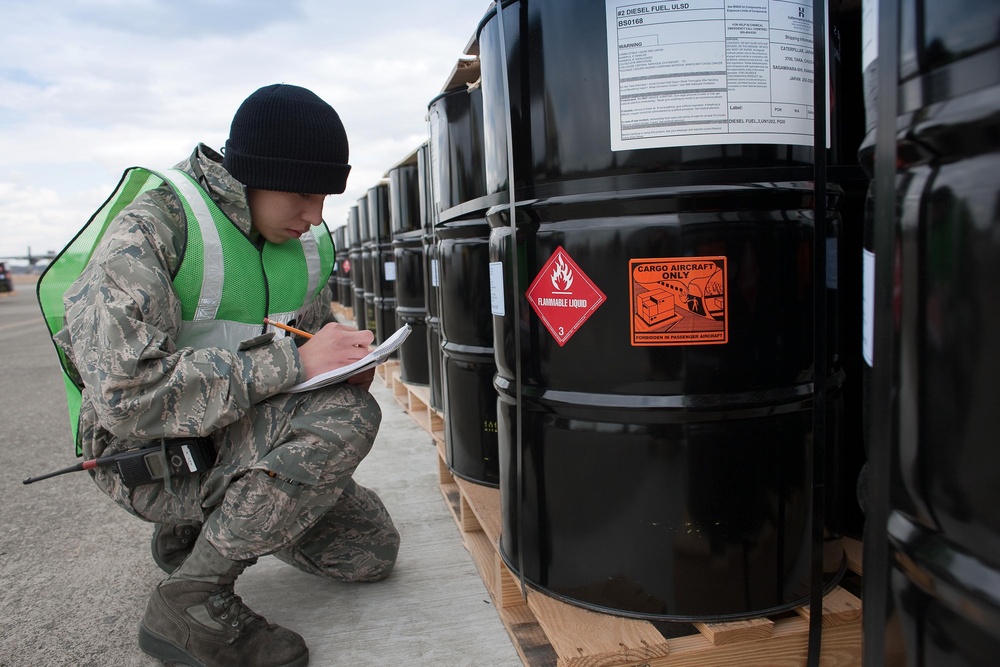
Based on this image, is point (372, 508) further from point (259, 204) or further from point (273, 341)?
point (259, 204)

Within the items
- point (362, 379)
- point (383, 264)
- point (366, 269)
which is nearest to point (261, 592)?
point (362, 379)

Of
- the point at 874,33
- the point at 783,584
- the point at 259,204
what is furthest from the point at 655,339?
the point at 259,204

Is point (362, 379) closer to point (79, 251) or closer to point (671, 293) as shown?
point (79, 251)

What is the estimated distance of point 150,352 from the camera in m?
1.73

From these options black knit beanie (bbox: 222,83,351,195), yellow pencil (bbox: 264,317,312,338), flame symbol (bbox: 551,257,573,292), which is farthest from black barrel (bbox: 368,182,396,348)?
flame symbol (bbox: 551,257,573,292)

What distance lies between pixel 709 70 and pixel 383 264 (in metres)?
4.71

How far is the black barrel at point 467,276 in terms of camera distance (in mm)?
2727

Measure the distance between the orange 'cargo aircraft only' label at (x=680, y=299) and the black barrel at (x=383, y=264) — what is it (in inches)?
170

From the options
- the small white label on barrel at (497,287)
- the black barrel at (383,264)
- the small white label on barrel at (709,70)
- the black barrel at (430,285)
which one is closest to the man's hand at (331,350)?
the small white label on barrel at (497,287)

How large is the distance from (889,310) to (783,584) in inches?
40.0

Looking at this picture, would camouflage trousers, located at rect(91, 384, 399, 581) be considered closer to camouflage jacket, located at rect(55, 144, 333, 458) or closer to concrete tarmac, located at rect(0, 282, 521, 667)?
camouflage jacket, located at rect(55, 144, 333, 458)

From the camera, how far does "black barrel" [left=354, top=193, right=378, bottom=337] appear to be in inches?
258

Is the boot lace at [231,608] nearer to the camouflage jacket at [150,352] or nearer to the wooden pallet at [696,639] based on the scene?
the camouflage jacket at [150,352]

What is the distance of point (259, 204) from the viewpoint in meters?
2.07
